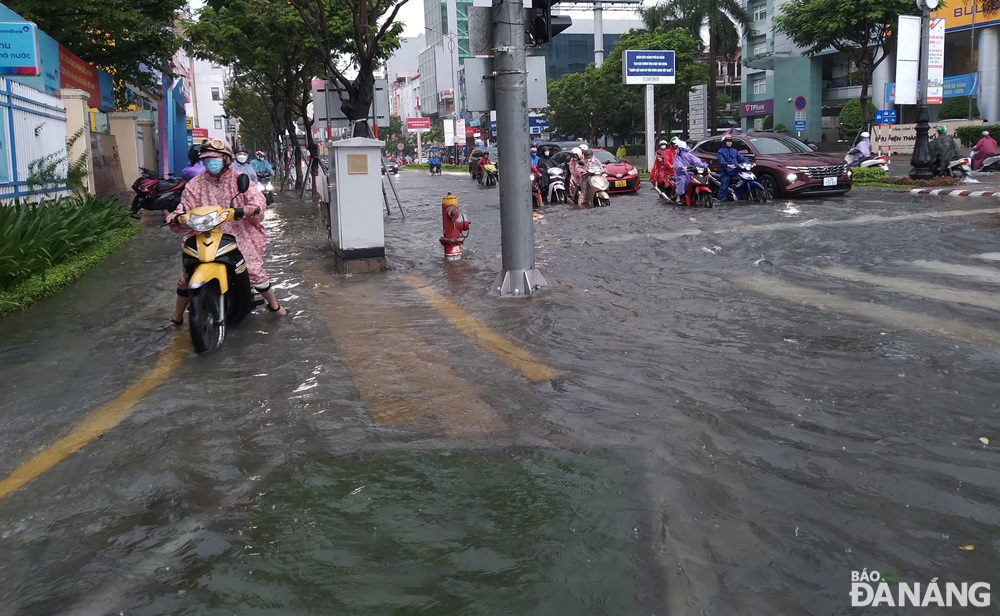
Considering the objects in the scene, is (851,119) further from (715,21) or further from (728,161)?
(728,161)

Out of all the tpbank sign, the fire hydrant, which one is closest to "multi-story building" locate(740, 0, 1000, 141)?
the fire hydrant

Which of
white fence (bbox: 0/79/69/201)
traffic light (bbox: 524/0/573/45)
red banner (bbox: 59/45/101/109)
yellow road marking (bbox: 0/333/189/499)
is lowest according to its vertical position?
yellow road marking (bbox: 0/333/189/499)

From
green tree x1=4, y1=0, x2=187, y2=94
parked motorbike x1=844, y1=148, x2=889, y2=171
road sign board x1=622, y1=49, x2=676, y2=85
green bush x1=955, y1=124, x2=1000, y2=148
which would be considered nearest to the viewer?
green tree x1=4, y1=0, x2=187, y2=94

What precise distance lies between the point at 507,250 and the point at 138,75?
21.3 meters

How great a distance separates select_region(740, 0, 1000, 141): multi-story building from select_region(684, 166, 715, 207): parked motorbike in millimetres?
22378

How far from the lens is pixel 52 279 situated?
10.0 m

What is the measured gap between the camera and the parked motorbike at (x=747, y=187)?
61.2 ft

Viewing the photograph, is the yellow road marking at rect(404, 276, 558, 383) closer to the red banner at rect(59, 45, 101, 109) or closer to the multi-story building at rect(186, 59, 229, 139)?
the red banner at rect(59, 45, 101, 109)

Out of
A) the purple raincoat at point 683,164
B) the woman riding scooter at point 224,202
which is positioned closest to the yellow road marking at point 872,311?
the woman riding scooter at point 224,202

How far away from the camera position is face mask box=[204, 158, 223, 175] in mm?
7262

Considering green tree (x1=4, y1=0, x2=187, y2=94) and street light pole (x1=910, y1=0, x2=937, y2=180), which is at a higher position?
green tree (x1=4, y1=0, x2=187, y2=94)

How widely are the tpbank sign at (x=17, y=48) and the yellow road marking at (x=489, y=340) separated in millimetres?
7867

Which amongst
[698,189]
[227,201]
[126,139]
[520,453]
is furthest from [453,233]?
[126,139]

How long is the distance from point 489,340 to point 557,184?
15.6 metres
